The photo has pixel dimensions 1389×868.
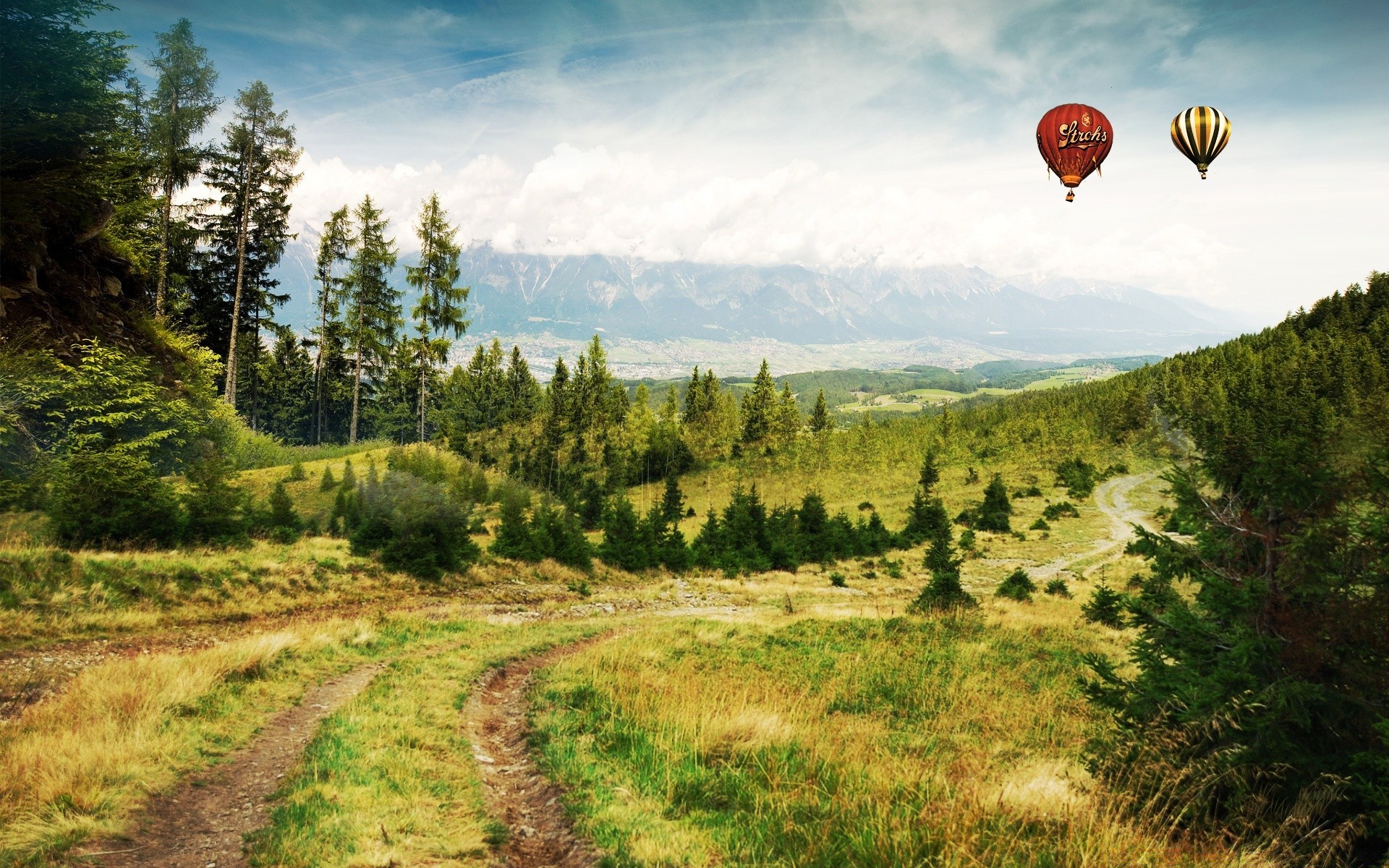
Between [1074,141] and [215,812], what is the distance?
27.3 meters

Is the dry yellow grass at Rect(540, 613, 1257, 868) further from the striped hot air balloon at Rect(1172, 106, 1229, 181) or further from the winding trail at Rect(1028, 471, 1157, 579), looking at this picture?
the striped hot air balloon at Rect(1172, 106, 1229, 181)

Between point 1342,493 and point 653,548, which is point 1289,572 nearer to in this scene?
point 1342,493

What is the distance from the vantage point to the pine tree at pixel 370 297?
44.7 meters

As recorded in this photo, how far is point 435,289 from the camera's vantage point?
42.7 metres

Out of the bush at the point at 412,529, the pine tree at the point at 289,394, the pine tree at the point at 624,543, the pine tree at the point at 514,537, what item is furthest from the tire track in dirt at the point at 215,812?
the pine tree at the point at 289,394

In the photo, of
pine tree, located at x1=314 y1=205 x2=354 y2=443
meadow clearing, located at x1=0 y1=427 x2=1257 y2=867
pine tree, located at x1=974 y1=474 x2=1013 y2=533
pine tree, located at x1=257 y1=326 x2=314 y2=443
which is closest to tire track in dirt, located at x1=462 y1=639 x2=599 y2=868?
meadow clearing, located at x1=0 y1=427 x2=1257 y2=867

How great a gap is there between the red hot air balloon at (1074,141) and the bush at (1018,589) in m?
15.3

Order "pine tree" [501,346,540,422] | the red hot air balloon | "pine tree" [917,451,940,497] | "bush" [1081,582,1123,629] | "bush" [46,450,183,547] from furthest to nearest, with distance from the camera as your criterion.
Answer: "pine tree" [501,346,540,422] < "pine tree" [917,451,940,497] < the red hot air balloon < "bush" [1081,582,1123,629] < "bush" [46,450,183,547]

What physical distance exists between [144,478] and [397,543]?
773 cm

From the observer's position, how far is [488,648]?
50.0 ft

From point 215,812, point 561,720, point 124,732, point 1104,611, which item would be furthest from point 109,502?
point 1104,611

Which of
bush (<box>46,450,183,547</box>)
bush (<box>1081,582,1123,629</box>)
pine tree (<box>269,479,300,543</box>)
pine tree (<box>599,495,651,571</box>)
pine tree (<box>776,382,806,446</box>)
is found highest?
pine tree (<box>776,382,806,446</box>)

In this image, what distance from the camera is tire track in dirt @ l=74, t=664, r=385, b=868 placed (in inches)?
217

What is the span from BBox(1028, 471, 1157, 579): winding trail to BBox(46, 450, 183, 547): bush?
32.7 metres
